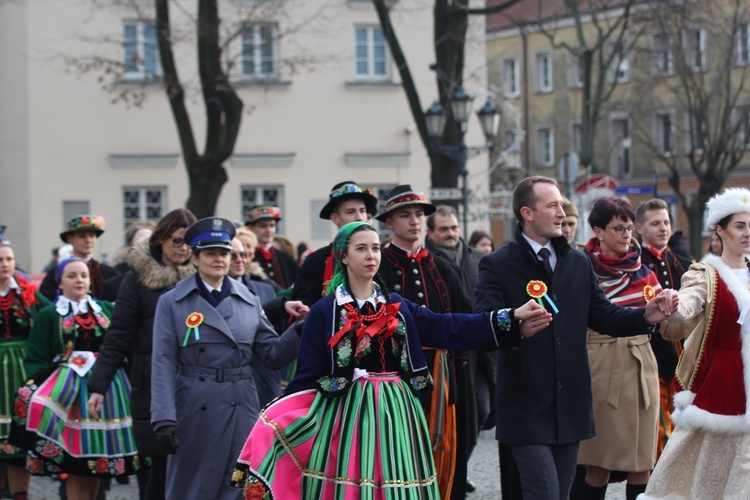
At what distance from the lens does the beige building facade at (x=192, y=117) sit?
27.0 m

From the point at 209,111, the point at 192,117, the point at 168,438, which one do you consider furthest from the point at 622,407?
the point at 192,117

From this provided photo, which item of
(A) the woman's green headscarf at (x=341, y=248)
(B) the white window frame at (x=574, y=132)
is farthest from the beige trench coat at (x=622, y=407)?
(B) the white window frame at (x=574, y=132)

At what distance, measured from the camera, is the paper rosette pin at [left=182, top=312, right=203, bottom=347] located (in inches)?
275

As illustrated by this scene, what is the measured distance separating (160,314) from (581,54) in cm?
2426

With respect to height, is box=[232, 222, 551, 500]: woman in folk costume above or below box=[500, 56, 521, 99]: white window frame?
below

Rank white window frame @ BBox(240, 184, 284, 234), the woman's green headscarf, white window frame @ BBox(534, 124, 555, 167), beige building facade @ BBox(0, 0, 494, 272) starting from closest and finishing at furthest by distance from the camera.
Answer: the woman's green headscarf
beige building facade @ BBox(0, 0, 494, 272)
white window frame @ BBox(240, 184, 284, 234)
white window frame @ BBox(534, 124, 555, 167)

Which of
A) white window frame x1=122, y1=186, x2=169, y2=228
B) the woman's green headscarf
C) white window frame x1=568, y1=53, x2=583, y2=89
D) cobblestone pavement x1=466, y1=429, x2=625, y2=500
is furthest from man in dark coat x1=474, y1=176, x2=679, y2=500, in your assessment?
white window frame x1=568, y1=53, x2=583, y2=89

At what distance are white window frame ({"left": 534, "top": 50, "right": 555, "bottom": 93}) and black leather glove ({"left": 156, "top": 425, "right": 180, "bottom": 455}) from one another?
49.2 metres

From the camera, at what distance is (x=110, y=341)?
782cm

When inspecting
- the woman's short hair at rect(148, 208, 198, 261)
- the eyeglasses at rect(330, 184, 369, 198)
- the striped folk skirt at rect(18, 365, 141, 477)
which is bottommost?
the striped folk skirt at rect(18, 365, 141, 477)

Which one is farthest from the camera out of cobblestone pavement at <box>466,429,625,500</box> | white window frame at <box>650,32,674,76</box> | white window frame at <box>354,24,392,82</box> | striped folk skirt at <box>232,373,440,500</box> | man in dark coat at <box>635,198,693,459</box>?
white window frame at <box>650,32,674,76</box>

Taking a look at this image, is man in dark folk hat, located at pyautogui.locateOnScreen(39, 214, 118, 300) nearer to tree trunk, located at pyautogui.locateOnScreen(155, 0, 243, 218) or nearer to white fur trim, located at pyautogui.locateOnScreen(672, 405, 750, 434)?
white fur trim, located at pyautogui.locateOnScreen(672, 405, 750, 434)

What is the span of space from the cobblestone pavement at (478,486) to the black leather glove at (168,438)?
11.6 feet

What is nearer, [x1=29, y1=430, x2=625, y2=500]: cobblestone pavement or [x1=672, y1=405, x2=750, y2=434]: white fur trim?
[x1=672, y1=405, x2=750, y2=434]: white fur trim
